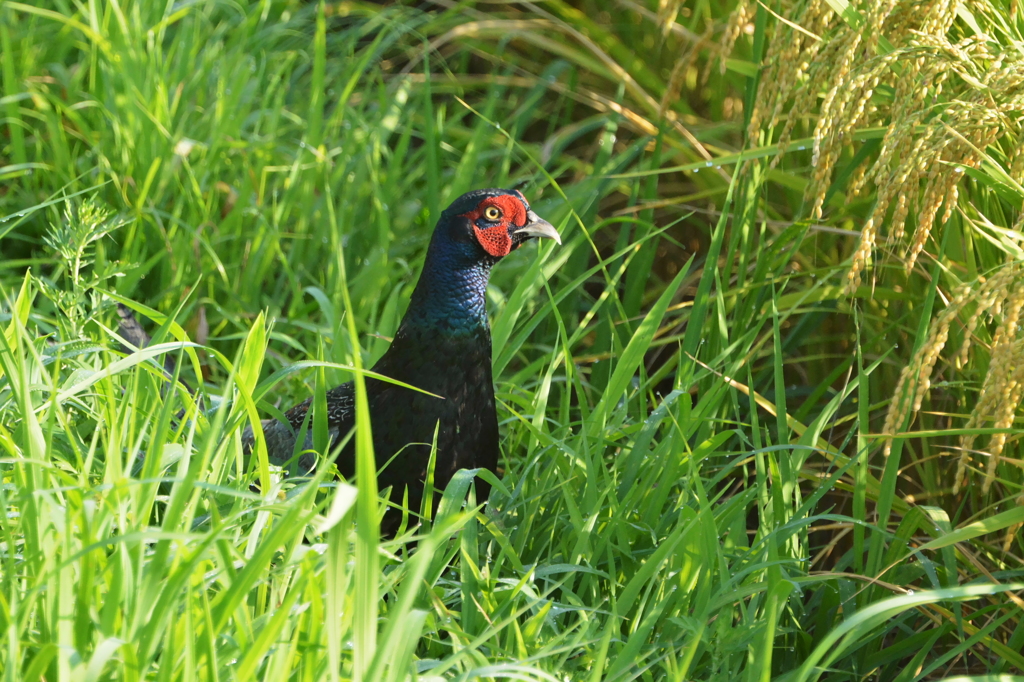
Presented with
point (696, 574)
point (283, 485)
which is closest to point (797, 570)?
point (696, 574)

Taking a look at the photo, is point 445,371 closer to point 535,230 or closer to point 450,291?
point 450,291

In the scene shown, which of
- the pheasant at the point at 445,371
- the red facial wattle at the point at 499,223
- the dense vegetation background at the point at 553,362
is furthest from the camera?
the red facial wattle at the point at 499,223

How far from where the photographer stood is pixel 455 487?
1904 mm

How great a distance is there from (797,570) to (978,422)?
550mm

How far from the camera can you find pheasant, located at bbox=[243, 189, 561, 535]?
2.28 meters

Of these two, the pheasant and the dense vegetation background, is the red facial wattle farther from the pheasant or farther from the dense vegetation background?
the dense vegetation background

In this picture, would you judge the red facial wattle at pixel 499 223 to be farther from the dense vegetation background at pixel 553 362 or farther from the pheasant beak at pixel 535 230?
the dense vegetation background at pixel 553 362

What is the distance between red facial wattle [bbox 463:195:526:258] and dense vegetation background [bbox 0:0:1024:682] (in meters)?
0.23

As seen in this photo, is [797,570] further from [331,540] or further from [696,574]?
[331,540]

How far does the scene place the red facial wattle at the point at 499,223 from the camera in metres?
2.38

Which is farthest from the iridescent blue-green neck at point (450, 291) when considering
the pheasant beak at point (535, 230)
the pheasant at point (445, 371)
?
the pheasant beak at point (535, 230)

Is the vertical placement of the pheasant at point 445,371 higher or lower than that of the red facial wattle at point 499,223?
lower

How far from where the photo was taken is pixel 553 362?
96.7 inches

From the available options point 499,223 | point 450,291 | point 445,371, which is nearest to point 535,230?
point 499,223
